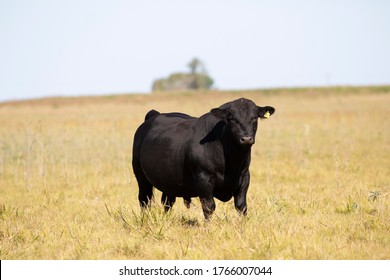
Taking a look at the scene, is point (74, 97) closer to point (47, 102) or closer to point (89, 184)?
point (47, 102)

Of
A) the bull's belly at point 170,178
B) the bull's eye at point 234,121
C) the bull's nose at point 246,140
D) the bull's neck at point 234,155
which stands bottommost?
the bull's belly at point 170,178

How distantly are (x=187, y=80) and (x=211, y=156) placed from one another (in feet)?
385

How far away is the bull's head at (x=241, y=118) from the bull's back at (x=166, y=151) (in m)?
0.80

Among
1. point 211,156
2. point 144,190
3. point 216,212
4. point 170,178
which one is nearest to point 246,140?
point 211,156

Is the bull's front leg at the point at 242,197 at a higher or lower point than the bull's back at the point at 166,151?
lower

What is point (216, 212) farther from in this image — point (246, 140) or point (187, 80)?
point (187, 80)

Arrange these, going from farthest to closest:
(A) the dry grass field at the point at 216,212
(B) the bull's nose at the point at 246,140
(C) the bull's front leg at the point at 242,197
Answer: (C) the bull's front leg at the point at 242,197 → (B) the bull's nose at the point at 246,140 → (A) the dry grass field at the point at 216,212

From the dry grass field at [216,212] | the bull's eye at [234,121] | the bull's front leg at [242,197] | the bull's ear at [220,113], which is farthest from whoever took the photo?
the bull's front leg at [242,197]

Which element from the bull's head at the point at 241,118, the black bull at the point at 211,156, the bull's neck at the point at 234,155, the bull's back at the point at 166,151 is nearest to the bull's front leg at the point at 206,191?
the black bull at the point at 211,156

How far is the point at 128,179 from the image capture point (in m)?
13.0

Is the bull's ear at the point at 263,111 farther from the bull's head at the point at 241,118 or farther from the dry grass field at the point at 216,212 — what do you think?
the dry grass field at the point at 216,212

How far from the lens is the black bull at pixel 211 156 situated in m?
7.74
